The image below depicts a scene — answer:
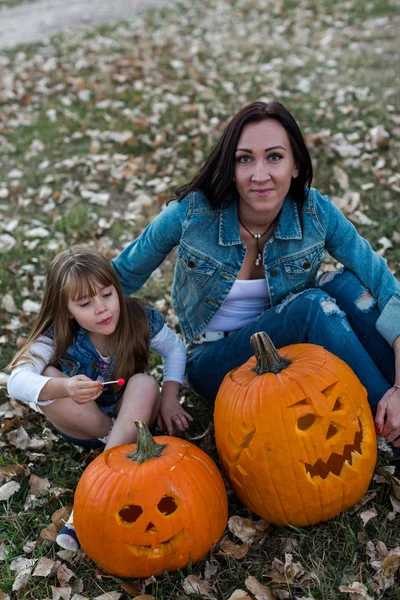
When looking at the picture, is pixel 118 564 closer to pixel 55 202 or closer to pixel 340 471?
pixel 340 471

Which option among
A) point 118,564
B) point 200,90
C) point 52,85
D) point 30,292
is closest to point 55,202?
point 30,292

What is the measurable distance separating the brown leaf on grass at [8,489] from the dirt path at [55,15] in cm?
1029

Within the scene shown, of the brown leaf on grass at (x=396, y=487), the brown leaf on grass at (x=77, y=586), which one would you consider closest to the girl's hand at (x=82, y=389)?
the brown leaf on grass at (x=77, y=586)

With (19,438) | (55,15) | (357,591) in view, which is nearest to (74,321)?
(19,438)

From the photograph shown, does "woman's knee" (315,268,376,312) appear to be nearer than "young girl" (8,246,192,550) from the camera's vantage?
No

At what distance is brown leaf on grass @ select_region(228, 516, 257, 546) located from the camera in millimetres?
2600

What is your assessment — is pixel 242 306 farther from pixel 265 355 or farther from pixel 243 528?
pixel 243 528

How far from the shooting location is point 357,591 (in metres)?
2.24

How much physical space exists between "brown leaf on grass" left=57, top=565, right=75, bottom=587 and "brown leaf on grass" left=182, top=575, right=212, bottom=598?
0.48 meters

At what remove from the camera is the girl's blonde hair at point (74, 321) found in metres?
2.82

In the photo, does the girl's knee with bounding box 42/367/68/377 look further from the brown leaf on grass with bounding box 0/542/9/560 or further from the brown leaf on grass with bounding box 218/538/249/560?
the brown leaf on grass with bounding box 218/538/249/560

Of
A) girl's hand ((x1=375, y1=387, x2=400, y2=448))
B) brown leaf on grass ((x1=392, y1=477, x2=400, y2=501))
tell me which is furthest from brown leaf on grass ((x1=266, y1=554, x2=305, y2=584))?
girl's hand ((x1=375, y1=387, x2=400, y2=448))

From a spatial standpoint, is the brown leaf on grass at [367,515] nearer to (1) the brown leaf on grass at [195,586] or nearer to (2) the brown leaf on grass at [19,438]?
(1) the brown leaf on grass at [195,586]

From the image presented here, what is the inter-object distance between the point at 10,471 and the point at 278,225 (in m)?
1.81
